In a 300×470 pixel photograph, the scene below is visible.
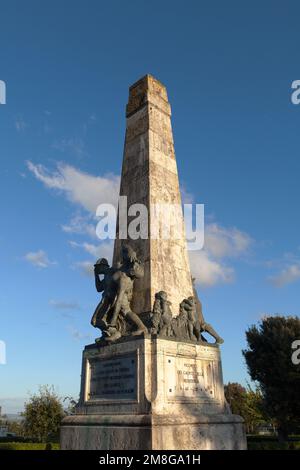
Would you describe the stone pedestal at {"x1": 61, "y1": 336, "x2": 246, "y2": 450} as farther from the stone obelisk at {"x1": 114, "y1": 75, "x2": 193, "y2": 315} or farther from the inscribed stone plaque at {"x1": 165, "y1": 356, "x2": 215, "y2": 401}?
the stone obelisk at {"x1": 114, "y1": 75, "x2": 193, "y2": 315}

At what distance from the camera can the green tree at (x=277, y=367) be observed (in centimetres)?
2838

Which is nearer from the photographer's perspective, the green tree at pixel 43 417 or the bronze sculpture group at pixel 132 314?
the bronze sculpture group at pixel 132 314

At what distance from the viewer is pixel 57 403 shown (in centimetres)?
3400

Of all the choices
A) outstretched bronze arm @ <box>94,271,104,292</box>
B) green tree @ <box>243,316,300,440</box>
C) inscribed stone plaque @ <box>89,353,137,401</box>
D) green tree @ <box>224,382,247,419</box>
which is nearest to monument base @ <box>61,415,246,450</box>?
inscribed stone plaque @ <box>89,353,137,401</box>

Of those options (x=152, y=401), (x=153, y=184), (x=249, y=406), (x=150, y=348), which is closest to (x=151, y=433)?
(x=152, y=401)

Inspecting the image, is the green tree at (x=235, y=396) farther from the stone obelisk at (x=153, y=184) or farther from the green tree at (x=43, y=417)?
the stone obelisk at (x=153, y=184)

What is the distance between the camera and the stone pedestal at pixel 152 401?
711 centimetres

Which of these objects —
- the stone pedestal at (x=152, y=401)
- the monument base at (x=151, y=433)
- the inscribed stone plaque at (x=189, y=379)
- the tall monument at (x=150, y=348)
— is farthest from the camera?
the inscribed stone plaque at (x=189, y=379)

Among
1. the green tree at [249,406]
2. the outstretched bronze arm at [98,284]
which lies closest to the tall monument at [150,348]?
the outstretched bronze arm at [98,284]

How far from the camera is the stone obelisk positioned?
30.4 ft

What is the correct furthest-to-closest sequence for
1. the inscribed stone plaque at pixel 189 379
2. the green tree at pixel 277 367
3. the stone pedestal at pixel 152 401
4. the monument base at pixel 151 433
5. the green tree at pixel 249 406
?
the green tree at pixel 249 406, the green tree at pixel 277 367, the inscribed stone plaque at pixel 189 379, the stone pedestal at pixel 152 401, the monument base at pixel 151 433

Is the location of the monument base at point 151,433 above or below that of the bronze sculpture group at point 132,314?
below
